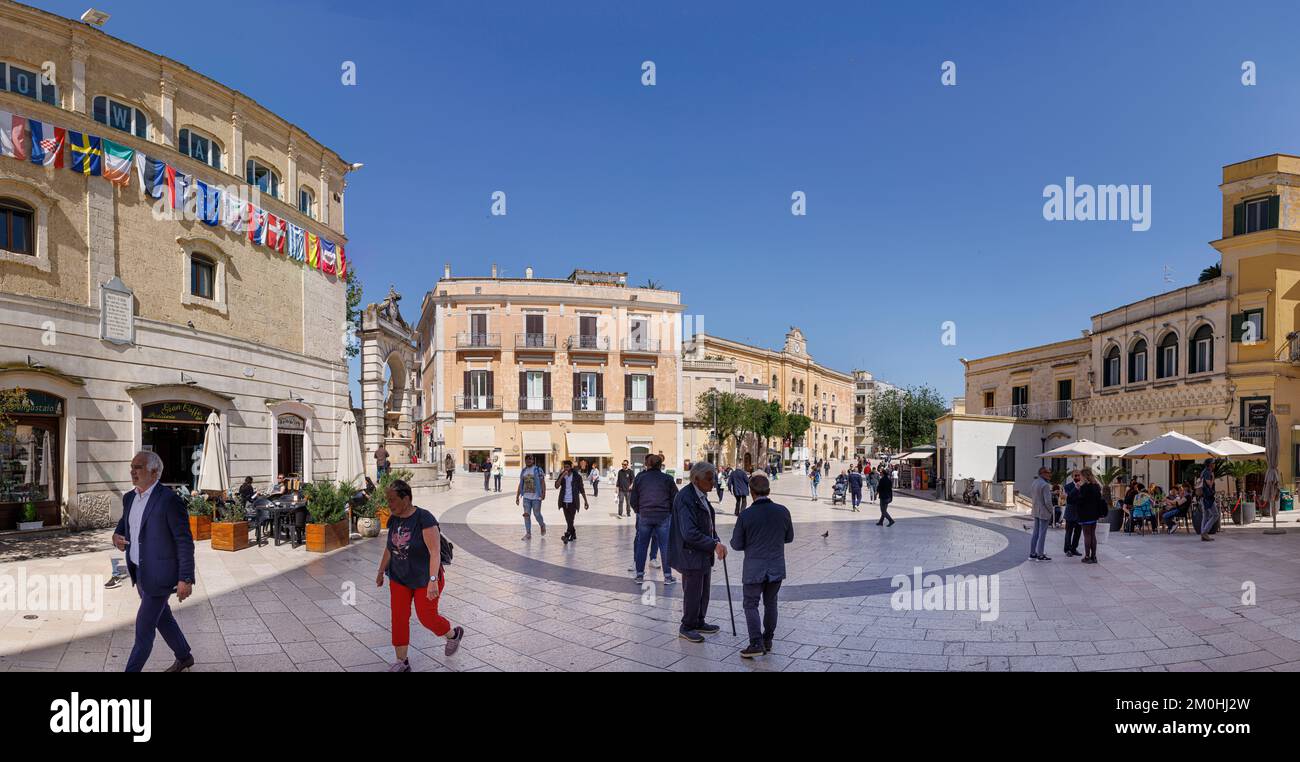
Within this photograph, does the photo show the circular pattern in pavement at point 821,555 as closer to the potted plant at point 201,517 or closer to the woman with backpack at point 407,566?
the woman with backpack at point 407,566

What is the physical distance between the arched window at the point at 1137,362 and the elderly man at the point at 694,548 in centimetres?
2601

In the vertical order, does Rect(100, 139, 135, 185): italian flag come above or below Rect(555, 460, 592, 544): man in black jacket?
above

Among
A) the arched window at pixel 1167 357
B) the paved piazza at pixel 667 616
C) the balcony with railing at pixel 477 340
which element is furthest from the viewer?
the balcony with railing at pixel 477 340

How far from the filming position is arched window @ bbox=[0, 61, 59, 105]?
13.0m

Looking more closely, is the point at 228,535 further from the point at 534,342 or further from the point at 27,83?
the point at 534,342

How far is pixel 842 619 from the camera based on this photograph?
6.54m

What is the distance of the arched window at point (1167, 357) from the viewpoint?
23.0m

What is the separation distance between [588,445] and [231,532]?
2758 cm

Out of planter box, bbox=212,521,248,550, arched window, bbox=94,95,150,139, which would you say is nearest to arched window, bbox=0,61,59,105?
arched window, bbox=94,95,150,139

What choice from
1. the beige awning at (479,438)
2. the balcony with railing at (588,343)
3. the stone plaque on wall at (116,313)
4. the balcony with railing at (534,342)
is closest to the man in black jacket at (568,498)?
the stone plaque on wall at (116,313)

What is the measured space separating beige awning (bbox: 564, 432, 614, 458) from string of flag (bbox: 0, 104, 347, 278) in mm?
19196

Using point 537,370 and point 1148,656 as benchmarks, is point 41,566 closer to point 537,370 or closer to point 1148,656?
point 1148,656

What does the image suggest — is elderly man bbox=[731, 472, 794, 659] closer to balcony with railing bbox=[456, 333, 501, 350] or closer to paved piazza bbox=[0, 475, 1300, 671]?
paved piazza bbox=[0, 475, 1300, 671]
